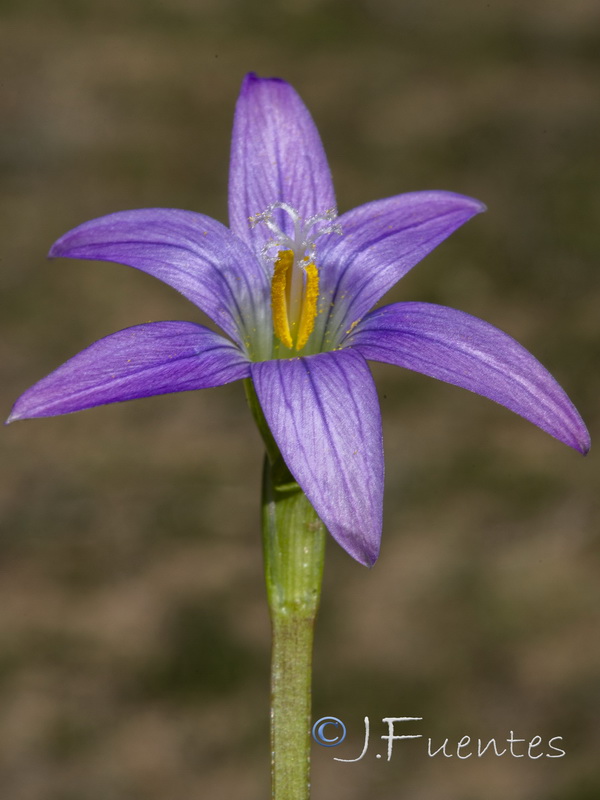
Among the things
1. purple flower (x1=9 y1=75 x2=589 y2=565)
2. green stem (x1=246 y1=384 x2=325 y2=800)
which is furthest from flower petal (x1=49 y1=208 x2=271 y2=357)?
green stem (x1=246 y1=384 x2=325 y2=800)

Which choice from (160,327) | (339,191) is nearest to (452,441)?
(339,191)

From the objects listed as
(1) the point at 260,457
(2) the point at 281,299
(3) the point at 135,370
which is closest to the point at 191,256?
(2) the point at 281,299

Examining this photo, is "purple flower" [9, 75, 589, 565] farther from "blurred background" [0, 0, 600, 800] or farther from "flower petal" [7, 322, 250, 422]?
"blurred background" [0, 0, 600, 800]

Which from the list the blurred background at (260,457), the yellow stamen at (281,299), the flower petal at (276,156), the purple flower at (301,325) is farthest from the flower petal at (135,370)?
the blurred background at (260,457)

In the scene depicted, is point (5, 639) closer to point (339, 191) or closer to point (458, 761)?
point (458, 761)

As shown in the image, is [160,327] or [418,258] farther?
[418,258]

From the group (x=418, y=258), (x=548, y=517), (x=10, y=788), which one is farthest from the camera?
(x=548, y=517)

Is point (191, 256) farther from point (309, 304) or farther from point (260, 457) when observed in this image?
point (260, 457)
